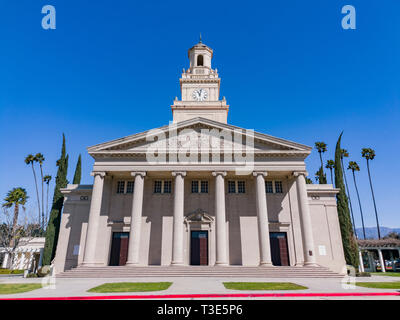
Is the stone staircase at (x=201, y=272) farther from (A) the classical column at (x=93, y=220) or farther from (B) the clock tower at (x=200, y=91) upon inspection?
(B) the clock tower at (x=200, y=91)

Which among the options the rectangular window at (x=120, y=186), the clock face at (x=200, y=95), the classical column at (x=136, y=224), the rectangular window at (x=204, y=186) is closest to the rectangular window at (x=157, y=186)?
the classical column at (x=136, y=224)

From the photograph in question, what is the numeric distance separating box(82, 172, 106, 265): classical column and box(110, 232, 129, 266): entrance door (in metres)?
3.20

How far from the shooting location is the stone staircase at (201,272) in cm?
2242

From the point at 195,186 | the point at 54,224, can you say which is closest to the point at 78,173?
the point at 54,224

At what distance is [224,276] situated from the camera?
22375mm

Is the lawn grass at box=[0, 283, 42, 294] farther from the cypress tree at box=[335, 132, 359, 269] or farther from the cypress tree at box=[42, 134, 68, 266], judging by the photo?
the cypress tree at box=[335, 132, 359, 269]

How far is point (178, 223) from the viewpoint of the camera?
25.8 metres

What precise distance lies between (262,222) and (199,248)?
7.34m

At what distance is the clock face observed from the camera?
41.4m

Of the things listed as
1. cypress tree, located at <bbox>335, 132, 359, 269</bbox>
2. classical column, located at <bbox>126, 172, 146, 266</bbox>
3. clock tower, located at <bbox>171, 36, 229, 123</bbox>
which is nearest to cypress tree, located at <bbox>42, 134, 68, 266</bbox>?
classical column, located at <bbox>126, 172, 146, 266</bbox>

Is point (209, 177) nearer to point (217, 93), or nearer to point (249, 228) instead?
point (249, 228)

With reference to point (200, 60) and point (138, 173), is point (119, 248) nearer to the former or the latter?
point (138, 173)
